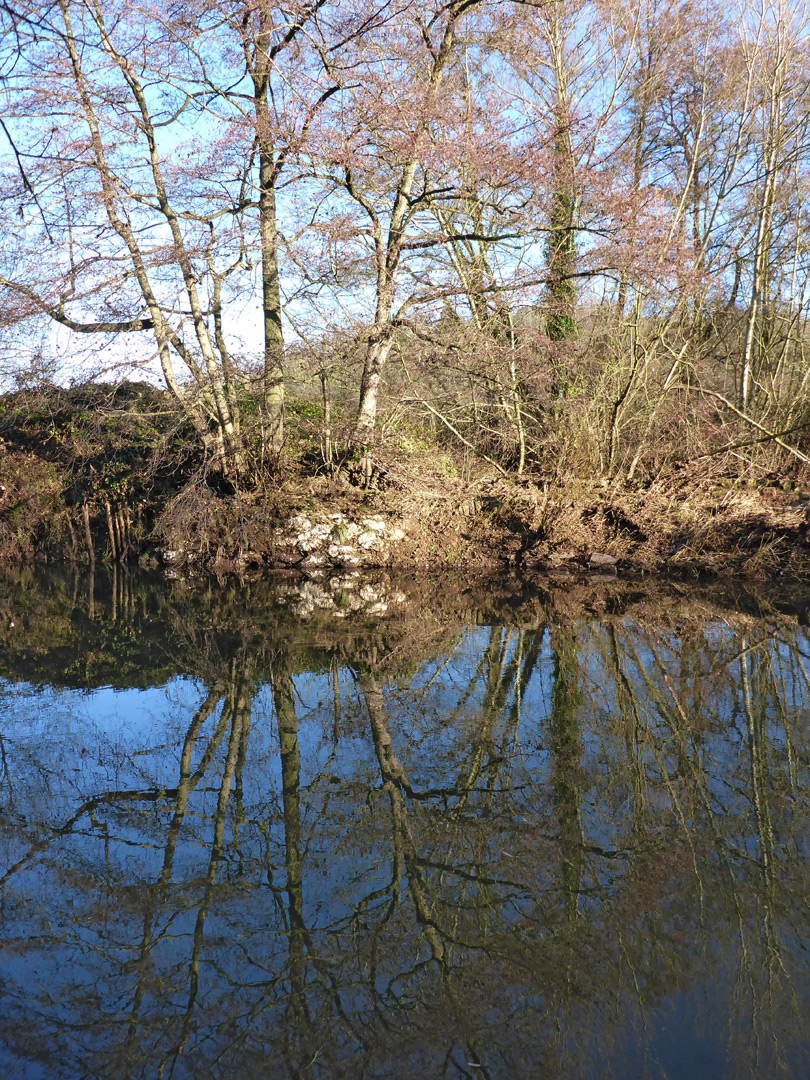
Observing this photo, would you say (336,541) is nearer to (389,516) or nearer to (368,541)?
(368,541)

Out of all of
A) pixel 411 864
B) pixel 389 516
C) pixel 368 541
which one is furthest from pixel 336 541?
pixel 411 864

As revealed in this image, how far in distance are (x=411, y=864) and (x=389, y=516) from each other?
10383 millimetres

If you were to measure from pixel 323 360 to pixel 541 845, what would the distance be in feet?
35.3

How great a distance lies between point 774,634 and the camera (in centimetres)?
796

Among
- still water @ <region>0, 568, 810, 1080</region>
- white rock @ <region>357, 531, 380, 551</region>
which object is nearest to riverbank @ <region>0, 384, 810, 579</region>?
white rock @ <region>357, 531, 380, 551</region>

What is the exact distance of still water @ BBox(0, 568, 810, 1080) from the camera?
110 inches

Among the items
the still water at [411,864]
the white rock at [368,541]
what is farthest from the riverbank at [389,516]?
the still water at [411,864]

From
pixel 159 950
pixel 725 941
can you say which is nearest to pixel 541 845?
pixel 725 941

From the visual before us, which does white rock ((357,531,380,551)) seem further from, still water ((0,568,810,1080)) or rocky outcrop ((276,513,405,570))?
still water ((0,568,810,1080))

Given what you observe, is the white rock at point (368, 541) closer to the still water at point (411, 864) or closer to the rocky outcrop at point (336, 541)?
the rocky outcrop at point (336, 541)

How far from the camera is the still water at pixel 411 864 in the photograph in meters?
2.79

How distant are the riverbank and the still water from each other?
4.78 meters

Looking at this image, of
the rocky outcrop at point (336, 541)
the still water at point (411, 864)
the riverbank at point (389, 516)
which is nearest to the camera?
the still water at point (411, 864)

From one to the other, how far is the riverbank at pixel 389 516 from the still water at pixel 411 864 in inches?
188
